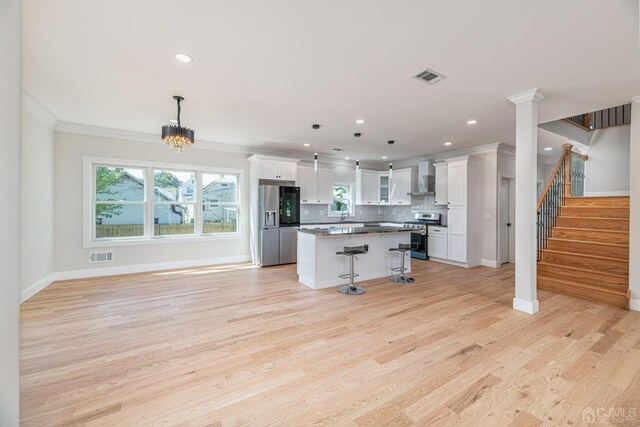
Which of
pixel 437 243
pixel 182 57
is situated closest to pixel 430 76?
pixel 182 57

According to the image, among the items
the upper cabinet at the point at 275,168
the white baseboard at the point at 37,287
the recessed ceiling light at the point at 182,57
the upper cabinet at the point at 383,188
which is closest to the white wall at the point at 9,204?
the recessed ceiling light at the point at 182,57

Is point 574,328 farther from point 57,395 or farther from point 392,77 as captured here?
point 57,395

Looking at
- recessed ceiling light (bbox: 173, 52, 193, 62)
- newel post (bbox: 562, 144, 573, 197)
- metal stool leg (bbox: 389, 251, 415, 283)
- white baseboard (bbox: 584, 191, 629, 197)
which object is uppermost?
recessed ceiling light (bbox: 173, 52, 193, 62)

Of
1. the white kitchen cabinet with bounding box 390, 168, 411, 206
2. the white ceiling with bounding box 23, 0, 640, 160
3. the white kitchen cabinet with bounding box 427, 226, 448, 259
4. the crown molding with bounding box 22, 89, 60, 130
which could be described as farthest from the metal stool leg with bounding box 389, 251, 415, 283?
the crown molding with bounding box 22, 89, 60, 130

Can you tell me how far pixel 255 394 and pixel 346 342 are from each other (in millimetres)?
1022

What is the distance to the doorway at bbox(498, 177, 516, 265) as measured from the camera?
624cm

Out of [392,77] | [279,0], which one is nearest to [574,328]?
[392,77]

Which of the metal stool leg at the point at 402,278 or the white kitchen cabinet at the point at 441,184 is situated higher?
the white kitchen cabinet at the point at 441,184

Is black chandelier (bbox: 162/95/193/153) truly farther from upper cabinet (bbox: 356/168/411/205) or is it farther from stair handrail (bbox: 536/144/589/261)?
stair handrail (bbox: 536/144/589/261)

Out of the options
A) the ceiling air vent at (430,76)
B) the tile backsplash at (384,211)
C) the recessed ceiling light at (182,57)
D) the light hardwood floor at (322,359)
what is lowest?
the light hardwood floor at (322,359)

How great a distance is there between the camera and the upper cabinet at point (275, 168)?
6.22 meters

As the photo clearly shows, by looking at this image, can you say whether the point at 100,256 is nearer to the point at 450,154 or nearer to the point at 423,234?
the point at 423,234

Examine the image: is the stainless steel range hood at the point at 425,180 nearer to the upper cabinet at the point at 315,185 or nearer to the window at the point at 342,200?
the window at the point at 342,200

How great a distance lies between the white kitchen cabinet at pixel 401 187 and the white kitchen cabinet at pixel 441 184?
919mm
